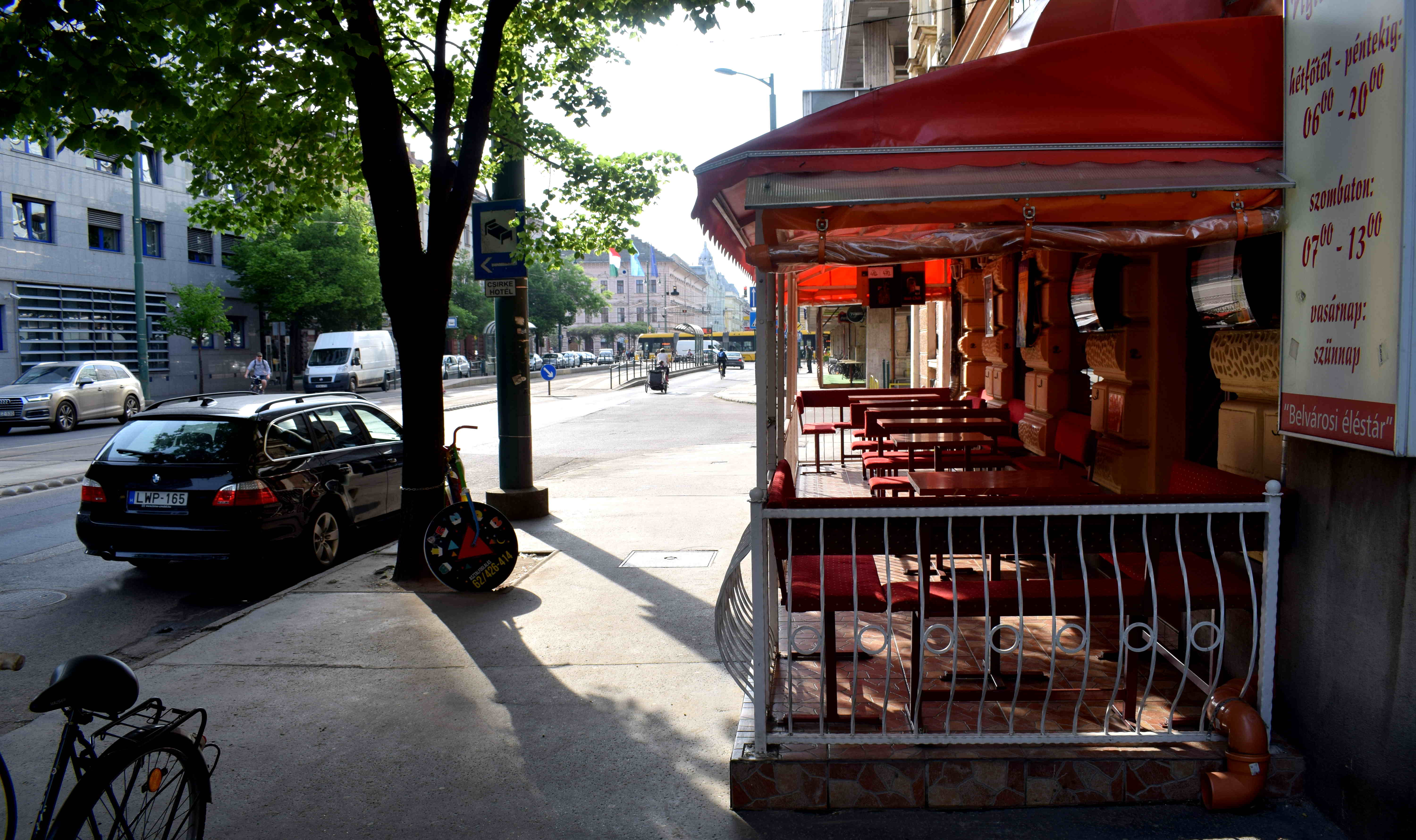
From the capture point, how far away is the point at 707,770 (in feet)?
13.7

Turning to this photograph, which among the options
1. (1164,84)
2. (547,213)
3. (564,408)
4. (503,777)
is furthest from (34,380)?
(1164,84)

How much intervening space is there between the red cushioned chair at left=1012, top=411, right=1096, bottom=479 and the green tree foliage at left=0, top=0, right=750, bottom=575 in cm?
427

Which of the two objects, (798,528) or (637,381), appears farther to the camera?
(637,381)

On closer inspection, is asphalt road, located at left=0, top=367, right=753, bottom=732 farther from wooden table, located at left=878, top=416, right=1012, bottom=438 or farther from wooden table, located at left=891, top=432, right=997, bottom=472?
wooden table, located at left=878, top=416, right=1012, bottom=438

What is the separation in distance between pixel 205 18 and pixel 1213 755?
6571 mm

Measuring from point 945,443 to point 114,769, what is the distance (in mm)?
7674

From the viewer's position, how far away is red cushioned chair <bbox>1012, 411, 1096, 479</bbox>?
7363mm

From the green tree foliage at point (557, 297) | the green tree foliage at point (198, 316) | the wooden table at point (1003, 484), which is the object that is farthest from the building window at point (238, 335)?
the wooden table at point (1003, 484)

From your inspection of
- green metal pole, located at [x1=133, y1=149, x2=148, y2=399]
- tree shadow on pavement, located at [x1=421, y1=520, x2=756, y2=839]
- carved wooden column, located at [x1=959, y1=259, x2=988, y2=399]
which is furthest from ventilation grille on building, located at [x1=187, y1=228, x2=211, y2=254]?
tree shadow on pavement, located at [x1=421, y1=520, x2=756, y2=839]

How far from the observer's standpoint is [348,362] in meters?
39.2

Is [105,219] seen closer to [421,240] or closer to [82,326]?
[82,326]

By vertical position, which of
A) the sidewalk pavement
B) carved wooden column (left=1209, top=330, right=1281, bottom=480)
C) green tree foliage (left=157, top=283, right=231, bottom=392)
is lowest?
the sidewalk pavement

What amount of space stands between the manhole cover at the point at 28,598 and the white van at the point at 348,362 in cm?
3029

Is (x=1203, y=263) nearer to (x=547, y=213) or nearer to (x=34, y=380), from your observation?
(x=547, y=213)
